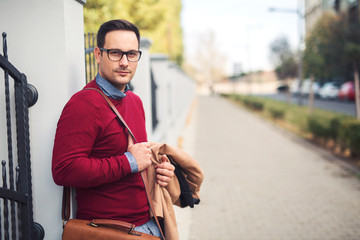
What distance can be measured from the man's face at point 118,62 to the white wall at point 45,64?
1.04ft

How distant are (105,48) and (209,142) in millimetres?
10087

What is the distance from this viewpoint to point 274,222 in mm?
4816

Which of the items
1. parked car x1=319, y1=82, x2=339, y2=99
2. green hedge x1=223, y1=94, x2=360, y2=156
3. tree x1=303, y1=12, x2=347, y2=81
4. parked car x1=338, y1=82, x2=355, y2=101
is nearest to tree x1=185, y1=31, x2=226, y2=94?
parked car x1=319, y1=82, x2=339, y2=99

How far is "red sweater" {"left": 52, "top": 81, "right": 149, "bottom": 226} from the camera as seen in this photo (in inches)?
64.7

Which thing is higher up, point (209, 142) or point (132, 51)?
point (132, 51)

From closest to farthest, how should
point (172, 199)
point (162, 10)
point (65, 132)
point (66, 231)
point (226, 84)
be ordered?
1. point (65, 132)
2. point (66, 231)
3. point (172, 199)
4. point (162, 10)
5. point (226, 84)

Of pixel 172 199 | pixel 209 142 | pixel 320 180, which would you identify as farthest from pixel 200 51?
pixel 172 199

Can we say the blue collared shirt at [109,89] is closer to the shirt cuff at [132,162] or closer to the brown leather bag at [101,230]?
the brown leather bag at [101,230]

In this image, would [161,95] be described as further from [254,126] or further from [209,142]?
[254,126]

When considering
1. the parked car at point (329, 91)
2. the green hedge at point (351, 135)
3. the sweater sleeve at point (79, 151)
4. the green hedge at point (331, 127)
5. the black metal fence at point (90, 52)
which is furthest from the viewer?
the parked car at point (329, 91)

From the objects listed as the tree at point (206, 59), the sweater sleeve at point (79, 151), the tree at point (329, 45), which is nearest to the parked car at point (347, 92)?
the tree at point (329, 45)

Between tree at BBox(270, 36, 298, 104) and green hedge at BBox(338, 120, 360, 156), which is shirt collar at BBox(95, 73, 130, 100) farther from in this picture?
tree at BBox(270, 36, 298, 104)

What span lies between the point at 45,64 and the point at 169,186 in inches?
37.4

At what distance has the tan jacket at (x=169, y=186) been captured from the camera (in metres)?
2.01
